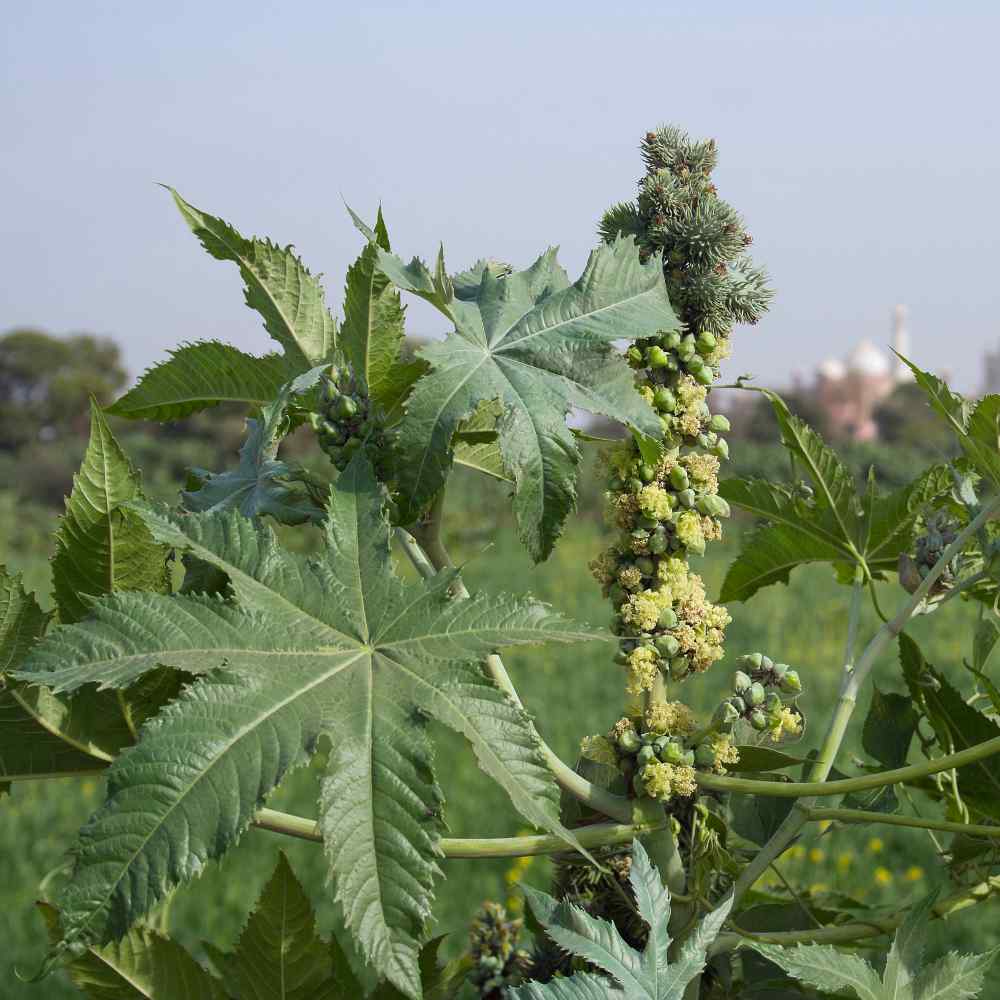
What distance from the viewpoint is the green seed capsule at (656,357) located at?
96cm

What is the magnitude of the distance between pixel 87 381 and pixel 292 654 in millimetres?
30213

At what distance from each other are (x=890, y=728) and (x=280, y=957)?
2.32ft

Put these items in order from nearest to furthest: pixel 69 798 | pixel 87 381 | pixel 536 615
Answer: pixel 536 615
pixel 69 798
pixel 87 381

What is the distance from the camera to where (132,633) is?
32.2 inches

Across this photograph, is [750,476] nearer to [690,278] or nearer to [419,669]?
[690,278]

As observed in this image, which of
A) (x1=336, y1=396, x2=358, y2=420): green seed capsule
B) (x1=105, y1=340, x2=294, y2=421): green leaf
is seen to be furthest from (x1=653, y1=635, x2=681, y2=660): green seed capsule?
(x1=105, y1=340, x2=294, y2=421): green leaf

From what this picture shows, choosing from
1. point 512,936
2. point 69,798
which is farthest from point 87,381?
point 512,936

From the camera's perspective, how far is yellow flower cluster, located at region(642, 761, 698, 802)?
93cm

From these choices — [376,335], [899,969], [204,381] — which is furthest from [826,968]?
[204,381]

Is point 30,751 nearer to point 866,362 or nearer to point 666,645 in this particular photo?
point 666,645

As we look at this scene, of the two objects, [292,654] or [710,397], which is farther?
[710,397]

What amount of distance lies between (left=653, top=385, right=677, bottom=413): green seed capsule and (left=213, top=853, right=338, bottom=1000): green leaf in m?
0.57

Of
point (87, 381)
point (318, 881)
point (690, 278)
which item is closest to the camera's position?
point (690, 278)

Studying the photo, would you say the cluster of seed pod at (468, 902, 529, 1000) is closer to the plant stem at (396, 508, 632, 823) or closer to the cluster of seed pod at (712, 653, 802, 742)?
the plant stem at (396, 508, 632, 823)
